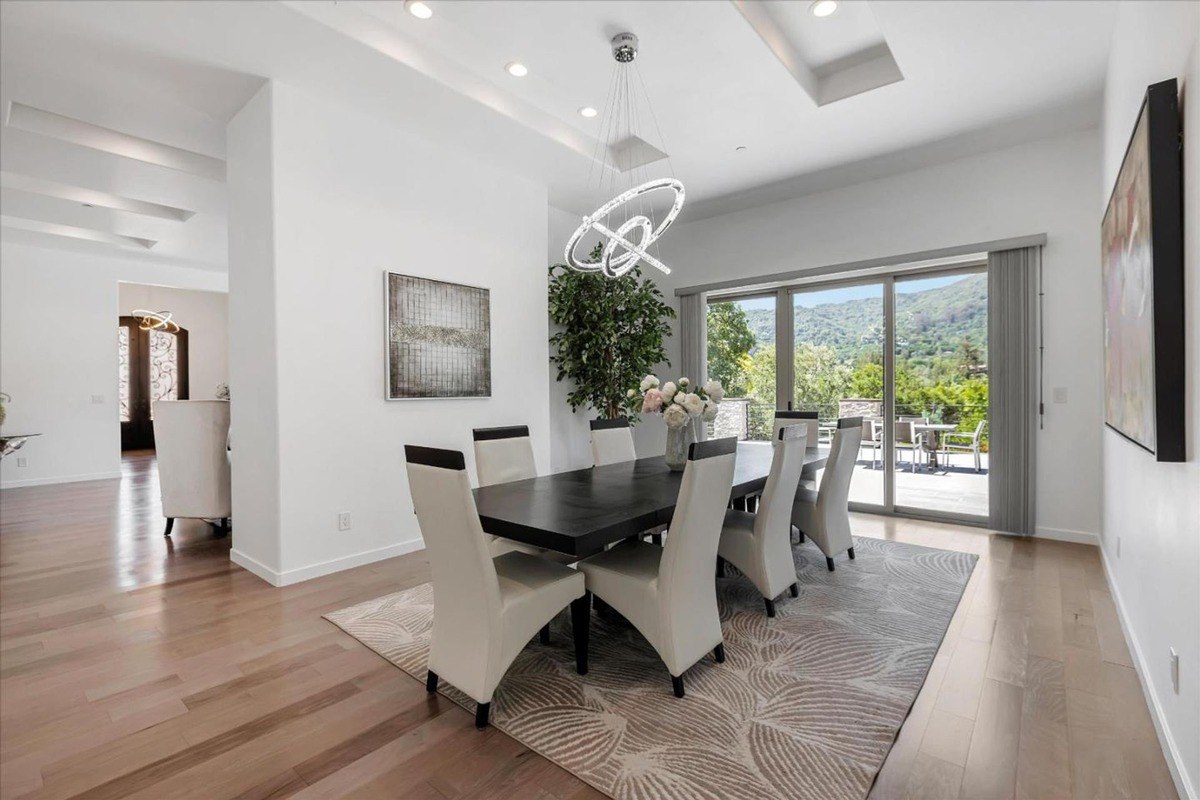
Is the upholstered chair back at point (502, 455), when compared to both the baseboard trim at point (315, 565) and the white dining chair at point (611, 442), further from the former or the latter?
the baseboard trim at point (315, 565)

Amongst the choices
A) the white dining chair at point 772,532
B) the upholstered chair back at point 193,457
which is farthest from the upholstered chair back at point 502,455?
the upholstered chair back at point 193,457

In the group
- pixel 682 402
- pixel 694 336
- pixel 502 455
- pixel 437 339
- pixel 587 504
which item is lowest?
pixel 587 504

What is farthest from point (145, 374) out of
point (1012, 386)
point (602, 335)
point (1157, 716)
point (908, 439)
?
point (1157, 716)

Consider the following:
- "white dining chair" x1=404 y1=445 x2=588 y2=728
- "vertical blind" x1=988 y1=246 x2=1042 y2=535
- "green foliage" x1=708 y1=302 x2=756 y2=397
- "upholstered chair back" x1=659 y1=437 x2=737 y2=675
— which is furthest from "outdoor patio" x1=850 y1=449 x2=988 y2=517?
"white dining chair" x1=404 y1=445 x2=588 y2=728

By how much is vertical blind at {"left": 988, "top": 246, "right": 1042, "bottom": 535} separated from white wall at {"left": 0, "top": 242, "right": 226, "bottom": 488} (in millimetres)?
10223

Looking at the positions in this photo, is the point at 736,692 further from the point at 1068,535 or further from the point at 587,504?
the point at 1068,535

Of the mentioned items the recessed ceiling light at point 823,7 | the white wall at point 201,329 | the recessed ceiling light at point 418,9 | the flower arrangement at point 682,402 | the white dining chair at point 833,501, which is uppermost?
the recessed ceiling light at point 823,7

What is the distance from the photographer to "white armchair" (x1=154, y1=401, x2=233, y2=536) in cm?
433

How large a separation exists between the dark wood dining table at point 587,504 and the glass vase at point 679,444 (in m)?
0.07

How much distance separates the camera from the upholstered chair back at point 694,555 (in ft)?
6.88

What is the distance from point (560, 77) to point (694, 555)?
3.04 meters

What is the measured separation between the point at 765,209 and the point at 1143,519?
4.27 metres

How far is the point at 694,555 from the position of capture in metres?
2.24

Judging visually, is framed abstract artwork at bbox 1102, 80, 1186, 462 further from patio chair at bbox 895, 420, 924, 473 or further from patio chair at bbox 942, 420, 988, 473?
patio chair at bbox 895, 420, 924, 473
